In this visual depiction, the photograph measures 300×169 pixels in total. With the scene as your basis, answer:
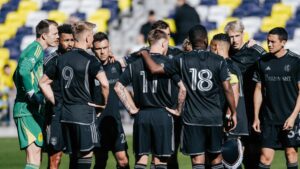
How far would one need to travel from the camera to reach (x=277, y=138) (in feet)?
36.4

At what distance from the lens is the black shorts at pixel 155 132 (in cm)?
1041


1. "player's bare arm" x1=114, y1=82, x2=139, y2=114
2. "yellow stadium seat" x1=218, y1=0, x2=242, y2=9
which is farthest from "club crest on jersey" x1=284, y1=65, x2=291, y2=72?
"yellow stadium seat" x1=218, y1=0, x2=242, y2=9

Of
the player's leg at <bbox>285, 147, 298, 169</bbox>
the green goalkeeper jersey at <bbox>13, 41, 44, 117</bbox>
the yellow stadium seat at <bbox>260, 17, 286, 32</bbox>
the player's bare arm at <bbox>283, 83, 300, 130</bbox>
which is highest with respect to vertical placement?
the yellow stadium seat at <bbox>260, 17, 286, 32</bbox>

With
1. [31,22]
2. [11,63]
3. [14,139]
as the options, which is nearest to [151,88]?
[14,139]

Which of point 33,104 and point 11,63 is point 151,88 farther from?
point 11,63

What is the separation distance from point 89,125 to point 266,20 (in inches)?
488

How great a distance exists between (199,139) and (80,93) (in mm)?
1476

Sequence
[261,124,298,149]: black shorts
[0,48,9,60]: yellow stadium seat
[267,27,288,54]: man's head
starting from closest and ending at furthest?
[267,27,288,54]: man's head
[261,124,298,149]: black shorts
[0,48,9,60]: yellow stadium seat

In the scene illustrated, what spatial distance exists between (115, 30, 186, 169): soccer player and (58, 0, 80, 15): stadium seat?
47.3 feet

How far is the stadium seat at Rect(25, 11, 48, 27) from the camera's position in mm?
24969

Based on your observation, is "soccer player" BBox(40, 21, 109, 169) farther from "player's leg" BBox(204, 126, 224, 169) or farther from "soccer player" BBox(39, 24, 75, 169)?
"player's leg" BBox(204, 126, 224, 169)

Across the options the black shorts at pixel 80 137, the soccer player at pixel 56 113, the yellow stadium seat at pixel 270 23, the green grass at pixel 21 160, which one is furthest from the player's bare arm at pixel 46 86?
the yellow stadium seat at pixel 270 23

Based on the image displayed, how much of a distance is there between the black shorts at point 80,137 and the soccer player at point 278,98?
219 centimetres

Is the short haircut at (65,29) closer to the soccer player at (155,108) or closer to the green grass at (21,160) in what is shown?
the soccer player at (155,108)
